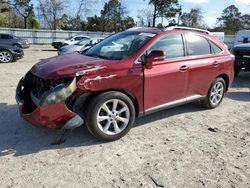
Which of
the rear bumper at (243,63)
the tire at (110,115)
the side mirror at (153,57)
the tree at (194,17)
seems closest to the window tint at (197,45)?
the side mirror at (153,57)

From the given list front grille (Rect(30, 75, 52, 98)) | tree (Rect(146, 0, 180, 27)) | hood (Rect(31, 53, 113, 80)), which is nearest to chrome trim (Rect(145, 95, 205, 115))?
hood (Rect(31, 53, 113, 80))

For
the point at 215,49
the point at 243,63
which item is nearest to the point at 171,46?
the point at 215,49

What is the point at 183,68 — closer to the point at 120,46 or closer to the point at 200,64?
the point at 200,64

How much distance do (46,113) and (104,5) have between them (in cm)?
5048

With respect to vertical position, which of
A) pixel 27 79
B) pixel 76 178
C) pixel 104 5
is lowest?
pixel 76 178

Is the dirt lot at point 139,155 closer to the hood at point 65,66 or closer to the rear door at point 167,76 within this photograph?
the rear door at point 167,76

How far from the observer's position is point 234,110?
6.36 meters

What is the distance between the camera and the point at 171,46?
17.2ft

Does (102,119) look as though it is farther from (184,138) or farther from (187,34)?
(187,34)

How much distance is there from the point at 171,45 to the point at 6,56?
11086 millimetres

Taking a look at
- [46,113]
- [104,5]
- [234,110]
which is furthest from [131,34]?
[104,5]

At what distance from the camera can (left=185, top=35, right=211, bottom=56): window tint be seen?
218 inches

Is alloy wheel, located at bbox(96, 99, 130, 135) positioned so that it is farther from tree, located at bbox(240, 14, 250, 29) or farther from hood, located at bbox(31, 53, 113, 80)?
tree, located at bbox(240, 14, 250, 29)

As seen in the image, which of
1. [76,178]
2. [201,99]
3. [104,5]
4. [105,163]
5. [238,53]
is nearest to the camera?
[76,178]
